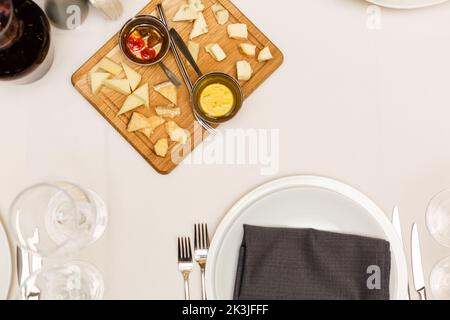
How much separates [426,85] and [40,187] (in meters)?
0.67

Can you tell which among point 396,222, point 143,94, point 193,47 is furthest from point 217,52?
point 396,222

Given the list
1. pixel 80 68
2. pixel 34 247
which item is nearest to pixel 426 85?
pixel 80 68

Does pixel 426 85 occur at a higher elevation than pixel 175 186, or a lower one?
higher

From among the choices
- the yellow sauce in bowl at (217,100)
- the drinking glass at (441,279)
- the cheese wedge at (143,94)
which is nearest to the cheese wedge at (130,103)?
the cheese wedge at (143,94)

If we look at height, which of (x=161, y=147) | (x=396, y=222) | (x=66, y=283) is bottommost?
(x=66, y=283)

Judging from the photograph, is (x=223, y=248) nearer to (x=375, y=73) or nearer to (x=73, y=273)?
(x=73, y=273)

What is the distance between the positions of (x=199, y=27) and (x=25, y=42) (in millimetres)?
285

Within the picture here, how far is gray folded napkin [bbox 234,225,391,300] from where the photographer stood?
770mm

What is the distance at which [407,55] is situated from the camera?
86 cm

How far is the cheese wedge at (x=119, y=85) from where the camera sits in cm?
83

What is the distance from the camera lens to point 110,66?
0.84 m

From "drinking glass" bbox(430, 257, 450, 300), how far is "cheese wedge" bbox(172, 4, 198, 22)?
23.2 inches

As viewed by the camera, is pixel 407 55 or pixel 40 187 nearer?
pixel 40 187

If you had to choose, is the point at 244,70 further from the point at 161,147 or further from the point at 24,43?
the point at 24,43
